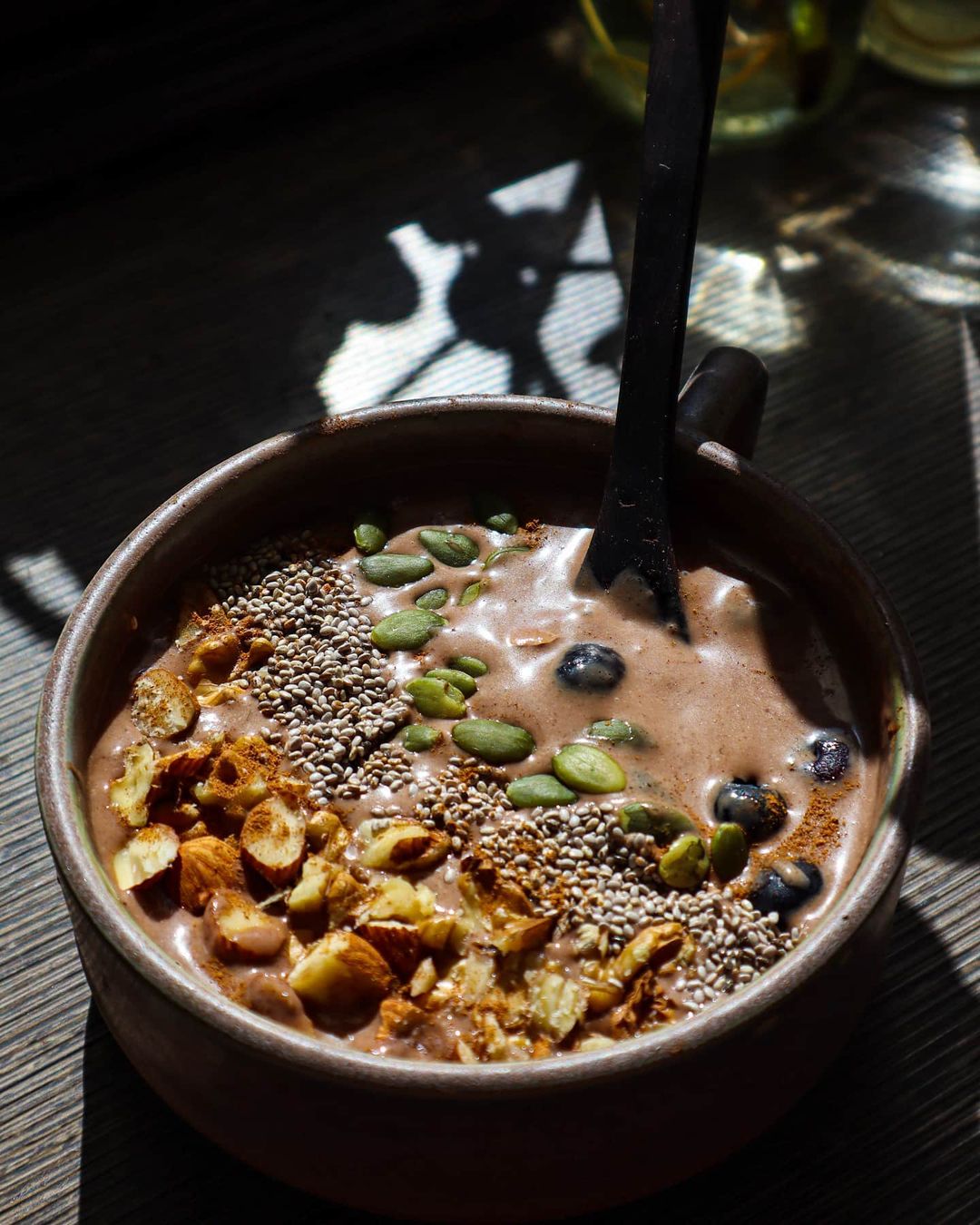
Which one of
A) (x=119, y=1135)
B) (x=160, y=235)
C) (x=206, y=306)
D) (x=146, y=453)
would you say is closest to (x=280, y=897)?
(x=119, y=1135)

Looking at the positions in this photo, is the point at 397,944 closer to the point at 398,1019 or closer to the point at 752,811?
the point at 398,1019

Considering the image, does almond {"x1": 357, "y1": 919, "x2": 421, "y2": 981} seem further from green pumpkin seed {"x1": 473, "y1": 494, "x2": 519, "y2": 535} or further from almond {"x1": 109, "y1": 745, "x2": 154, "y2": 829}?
green pumpkin seed {"x1": 473, "y1": 494, "x2": 519, "y2": 535}

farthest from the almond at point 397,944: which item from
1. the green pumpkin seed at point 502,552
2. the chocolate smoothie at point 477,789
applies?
the green pumpkin seed at point 502,552

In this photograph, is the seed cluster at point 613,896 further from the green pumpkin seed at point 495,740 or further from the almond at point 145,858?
the almond at point 145,858

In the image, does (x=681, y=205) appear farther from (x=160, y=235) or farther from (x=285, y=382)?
(x=160, y=235)

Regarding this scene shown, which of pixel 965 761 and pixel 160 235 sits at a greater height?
pixel 160 235
